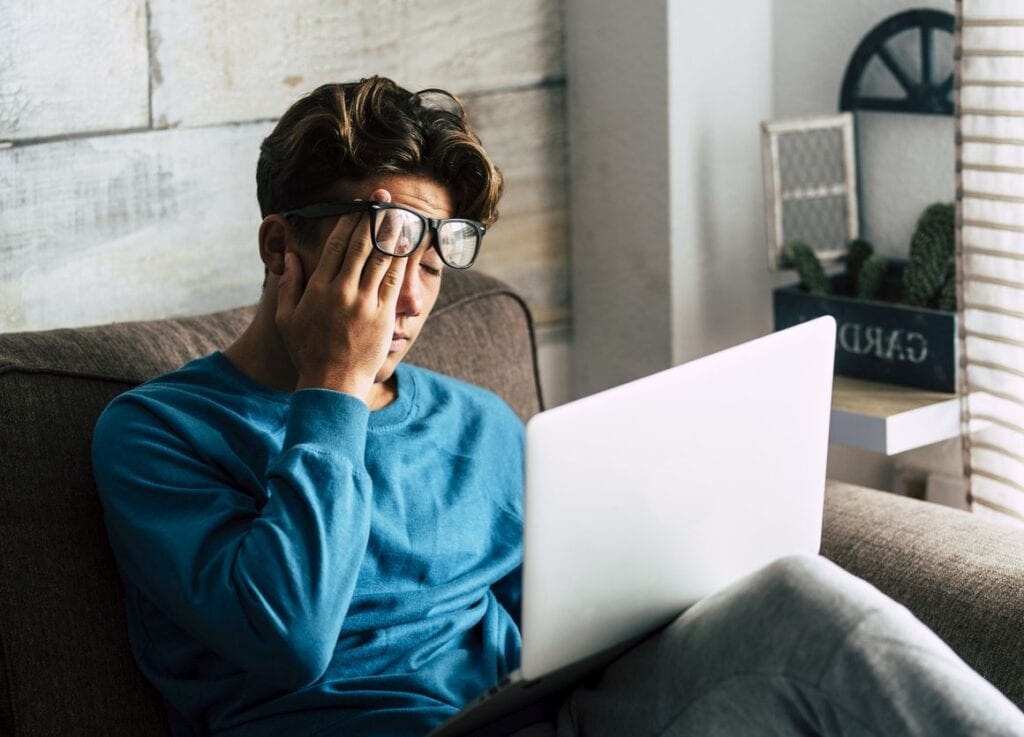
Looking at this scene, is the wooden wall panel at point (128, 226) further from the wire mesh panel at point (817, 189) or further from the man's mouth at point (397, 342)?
the wire mesh panel at point (817, 189)

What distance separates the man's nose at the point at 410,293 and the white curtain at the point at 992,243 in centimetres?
85

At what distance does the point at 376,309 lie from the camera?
1.37m

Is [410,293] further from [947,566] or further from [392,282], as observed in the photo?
[947,566]

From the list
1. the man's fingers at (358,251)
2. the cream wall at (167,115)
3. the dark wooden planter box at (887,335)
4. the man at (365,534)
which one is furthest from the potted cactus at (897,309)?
the man's fingers at (358,251)

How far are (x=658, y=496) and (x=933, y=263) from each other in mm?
1061

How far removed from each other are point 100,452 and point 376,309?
0.98 feet

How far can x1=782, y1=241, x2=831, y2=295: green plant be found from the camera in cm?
216

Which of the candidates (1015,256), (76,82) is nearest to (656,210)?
(1015,256)

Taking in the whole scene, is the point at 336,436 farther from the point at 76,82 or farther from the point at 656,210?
the point at 656,210

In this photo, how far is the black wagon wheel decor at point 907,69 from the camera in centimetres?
213

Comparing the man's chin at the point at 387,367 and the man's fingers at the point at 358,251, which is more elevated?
the man's fingers at the point at 358,251

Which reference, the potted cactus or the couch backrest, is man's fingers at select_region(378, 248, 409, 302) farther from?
the potted cactus

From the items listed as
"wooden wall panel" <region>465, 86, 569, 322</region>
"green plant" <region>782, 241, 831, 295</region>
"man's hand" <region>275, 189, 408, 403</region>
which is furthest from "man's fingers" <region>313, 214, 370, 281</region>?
"green plant" <region>782, 241, 831, 295</region>

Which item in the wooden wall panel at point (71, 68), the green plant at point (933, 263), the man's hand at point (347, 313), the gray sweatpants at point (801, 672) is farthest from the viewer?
the green plant at point (933, 263)
